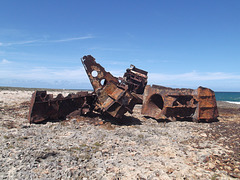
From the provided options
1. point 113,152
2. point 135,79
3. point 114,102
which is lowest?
point 113,152

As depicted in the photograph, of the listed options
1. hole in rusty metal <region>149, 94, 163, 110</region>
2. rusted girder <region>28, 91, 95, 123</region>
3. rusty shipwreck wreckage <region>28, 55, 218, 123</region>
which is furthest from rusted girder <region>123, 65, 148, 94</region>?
rusted girder <region>28, 91, 95, 123</region>

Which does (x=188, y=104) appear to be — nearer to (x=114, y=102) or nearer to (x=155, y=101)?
(x=155, y=101)

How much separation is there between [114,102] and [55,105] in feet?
6.81

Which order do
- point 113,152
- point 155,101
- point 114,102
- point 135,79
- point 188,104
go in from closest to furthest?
1. point 113,152
2. point 114,102
3. point 188,104
4. point 155,101
5. point 135,79

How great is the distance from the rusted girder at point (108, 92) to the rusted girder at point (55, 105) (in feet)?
1.57

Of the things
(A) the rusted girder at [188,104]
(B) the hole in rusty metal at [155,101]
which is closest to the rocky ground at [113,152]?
(A) the rusted girder at [188,104]

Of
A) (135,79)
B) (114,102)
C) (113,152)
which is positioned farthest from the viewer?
(135,79)

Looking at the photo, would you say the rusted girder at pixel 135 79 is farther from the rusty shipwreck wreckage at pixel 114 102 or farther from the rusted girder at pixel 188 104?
the rusted girder at pixel 188 104

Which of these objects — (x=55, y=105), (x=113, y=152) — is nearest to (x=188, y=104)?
(x=113, y=152)

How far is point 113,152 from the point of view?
4141 millimetres

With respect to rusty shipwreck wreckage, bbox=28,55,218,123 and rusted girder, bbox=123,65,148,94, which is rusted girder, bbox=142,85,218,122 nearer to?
rusty shipwreck wreckage, bbox=28,55,218,123

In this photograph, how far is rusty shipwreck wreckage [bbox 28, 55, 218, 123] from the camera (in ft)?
21.0

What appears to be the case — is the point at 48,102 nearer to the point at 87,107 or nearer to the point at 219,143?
the point at 87,107

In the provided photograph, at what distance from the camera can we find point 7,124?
18.7ft
